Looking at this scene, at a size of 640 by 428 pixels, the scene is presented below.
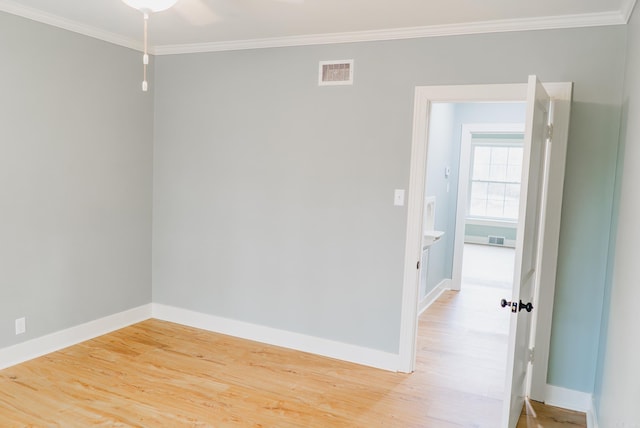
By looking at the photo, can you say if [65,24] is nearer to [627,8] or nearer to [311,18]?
[311,18]

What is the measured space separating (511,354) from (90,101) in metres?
3.50

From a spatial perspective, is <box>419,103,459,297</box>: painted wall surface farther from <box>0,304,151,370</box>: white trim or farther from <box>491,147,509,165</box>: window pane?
A: <box>491,147,509,165</box>: window pane

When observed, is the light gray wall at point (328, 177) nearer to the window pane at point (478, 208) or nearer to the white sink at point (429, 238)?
the white sink at point (429, 238)

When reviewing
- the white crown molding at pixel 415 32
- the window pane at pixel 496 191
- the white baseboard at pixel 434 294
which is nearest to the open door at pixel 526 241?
the white crown molding at pixel 415 32

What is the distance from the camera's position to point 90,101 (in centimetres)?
370

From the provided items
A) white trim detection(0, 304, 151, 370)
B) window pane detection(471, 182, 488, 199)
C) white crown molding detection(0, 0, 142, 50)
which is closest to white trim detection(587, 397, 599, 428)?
white trim detection(0, 304, 151, 370)

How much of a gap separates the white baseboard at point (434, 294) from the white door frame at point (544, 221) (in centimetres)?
166

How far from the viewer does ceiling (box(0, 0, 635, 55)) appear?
9.04 feet

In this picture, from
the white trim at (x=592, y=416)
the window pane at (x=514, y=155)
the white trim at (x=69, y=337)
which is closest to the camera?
the white trim at (x=592, y=416)

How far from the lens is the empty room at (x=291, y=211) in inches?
111

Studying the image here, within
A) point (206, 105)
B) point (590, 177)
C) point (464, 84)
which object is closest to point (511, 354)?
point (590, 177)

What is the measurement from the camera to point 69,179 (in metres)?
3.59

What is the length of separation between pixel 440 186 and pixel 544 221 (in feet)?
8.69

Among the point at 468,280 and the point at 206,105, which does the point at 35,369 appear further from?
the point at 468,280
